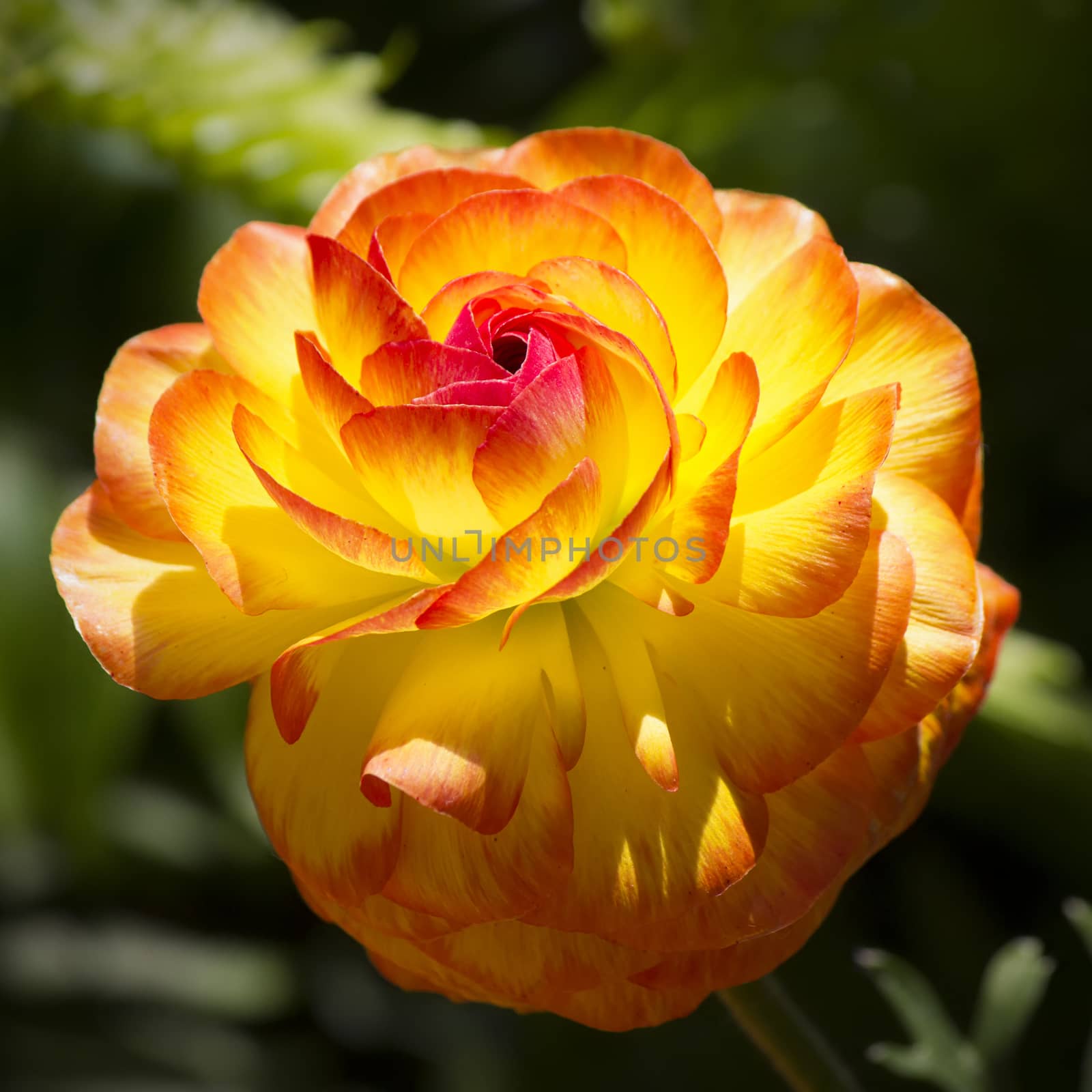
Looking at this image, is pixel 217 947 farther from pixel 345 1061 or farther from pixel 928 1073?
pixel 928 1073

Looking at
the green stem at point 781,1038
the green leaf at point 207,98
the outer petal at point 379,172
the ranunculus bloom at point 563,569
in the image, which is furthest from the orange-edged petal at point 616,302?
the green leaf at point 207,98

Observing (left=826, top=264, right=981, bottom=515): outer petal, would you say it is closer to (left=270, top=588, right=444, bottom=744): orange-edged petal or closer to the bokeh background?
(left=270, top=588, right=444, bottom=744): orange-edged petal

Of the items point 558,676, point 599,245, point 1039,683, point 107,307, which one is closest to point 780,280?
point 599,245

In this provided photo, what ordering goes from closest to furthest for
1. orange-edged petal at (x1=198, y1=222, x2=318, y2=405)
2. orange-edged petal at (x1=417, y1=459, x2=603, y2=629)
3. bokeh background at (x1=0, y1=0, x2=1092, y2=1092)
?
orange-edged petal at (x1=417, y1=459, x2=603, y2=629) < orange-edged petal at (x1=198, y1=222, x2=318, y2=405) < bokeh background at (x1=0, y1=0, x2=1092, y2=1092)

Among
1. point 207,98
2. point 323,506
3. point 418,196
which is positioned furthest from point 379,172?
point 207,98

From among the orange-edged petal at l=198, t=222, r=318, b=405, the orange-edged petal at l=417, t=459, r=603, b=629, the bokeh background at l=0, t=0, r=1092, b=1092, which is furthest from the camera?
the bokeh background at l=0, t=0, r=1092, b=1092

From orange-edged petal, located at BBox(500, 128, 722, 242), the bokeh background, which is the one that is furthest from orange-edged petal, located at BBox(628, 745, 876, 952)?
the bokeh background
